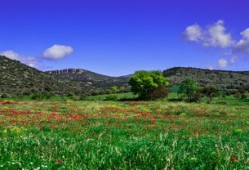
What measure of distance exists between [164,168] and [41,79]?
144 m

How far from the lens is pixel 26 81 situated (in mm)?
136250

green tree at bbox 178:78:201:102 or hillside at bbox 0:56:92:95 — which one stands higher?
hillside at bbox 0:56:92:95

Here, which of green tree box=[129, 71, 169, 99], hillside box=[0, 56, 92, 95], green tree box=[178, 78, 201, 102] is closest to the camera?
green tree box=[178, 78, 201, 102]

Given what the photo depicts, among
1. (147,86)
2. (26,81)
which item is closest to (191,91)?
(147,86)

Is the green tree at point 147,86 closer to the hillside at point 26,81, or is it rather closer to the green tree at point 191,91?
the green tree at point 191,91

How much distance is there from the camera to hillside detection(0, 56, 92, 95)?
124 metres

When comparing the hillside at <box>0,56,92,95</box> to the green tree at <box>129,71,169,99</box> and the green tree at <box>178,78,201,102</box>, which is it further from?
the green tree at <box>178,78,201,102</box>

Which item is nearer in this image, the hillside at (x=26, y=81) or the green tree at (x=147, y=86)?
the green tree at (x=147, y=86)

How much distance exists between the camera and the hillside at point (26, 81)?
124 m

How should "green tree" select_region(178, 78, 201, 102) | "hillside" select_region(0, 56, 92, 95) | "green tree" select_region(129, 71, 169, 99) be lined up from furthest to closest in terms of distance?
"hillside" select_region(0, 56, 92, 95) < "green tree" select_region(129, 71, 169, 99) < "green tree" select_region(178, 78, 201, 102)

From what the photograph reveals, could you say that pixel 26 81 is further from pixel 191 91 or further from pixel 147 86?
pixel 191 91

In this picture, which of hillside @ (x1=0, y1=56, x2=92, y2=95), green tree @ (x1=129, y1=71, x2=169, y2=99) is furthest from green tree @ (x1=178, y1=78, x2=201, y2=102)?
hillside @ (x1=0, y1=56, x2=92, y2=95)

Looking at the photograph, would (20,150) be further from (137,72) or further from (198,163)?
(137,72)

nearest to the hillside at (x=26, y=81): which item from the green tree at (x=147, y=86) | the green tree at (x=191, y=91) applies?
the green tree at (x=147, y=86)
